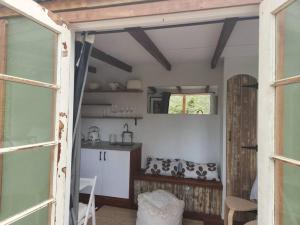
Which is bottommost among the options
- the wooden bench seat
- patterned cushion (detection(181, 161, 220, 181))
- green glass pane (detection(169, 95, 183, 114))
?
the wooden bench seat

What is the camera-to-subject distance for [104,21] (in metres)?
1.22

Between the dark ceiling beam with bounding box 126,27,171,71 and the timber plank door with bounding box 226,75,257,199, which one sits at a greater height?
the dark ceiling beam with bounding box 126,27,171,71

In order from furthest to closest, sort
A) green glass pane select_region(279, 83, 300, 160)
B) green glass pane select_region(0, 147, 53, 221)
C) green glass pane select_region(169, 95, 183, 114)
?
green glass pane select_region(169, 95, 183, 114) < green glass pane select_region(0, 147, 53, 221) < green glass pane select_region(279, 83, 300, 160)

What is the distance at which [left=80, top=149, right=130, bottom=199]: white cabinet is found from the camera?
3381 mm

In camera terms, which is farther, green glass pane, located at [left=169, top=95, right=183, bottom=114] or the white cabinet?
green glass pane, located at [left=169, top=95, right=183, bottom=114]

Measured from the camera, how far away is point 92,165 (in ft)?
11.5

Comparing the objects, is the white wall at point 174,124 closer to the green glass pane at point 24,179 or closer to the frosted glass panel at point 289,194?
the frosted glass panel at point 289,194

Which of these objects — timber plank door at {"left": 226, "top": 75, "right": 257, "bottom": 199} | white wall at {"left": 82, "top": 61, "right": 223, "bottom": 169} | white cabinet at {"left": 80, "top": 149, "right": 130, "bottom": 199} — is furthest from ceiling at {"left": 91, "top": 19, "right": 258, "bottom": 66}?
white cabinet at {"left": 80, "top": 149, "right": 130, "bottom": 199}

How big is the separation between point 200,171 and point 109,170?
143cm

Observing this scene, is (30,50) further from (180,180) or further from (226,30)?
(180,180)

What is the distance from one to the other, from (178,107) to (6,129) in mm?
3084

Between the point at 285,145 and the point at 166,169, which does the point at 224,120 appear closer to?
the point at 166,169

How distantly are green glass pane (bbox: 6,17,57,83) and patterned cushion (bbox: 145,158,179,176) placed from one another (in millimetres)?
2641

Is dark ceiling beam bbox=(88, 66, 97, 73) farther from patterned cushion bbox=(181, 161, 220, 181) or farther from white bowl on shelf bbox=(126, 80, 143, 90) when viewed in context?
patterned cushion bbox=(181, 161, 220, 181)
